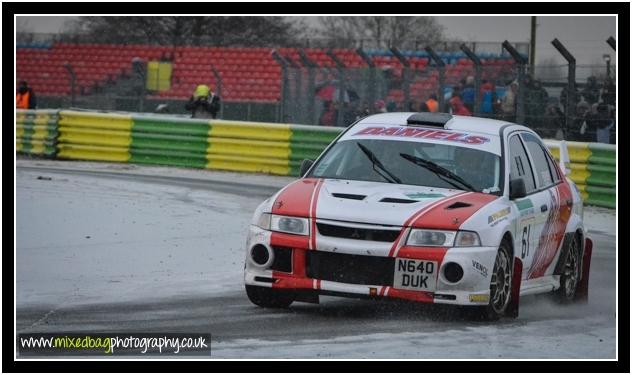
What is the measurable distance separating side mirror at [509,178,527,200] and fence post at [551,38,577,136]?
36.9 feet

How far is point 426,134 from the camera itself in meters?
10.1

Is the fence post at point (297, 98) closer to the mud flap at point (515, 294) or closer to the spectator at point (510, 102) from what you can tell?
the spectator at point (510, 102)

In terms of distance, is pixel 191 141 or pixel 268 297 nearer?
pixel 268 297

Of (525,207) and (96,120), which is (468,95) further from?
(525,207)

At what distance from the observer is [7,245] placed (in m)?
11.8

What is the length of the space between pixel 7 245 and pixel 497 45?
18015 millimetres

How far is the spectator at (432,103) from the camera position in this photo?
75.0 ft

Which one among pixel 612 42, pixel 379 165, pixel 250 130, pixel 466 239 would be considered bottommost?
pixel 466 239

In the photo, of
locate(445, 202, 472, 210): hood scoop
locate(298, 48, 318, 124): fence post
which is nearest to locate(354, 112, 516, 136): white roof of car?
locate(445, 202, 472, 210): hood scoop

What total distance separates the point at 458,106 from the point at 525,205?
13236mm

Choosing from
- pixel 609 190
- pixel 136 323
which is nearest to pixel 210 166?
pixel 609 190

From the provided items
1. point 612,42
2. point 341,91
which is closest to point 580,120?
point 612,42

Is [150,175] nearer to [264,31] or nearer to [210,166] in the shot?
[210,166]

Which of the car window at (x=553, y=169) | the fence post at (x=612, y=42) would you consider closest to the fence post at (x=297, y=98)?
the fence post at (x=612, y=42)
